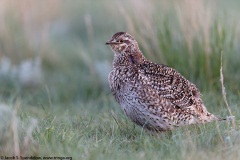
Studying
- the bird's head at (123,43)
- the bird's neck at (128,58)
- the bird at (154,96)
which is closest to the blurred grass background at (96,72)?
the bird at (154,96)

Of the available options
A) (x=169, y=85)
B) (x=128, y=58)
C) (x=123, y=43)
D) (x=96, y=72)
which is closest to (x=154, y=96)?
(x=169, y=85)

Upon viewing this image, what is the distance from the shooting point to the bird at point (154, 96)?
227 inches

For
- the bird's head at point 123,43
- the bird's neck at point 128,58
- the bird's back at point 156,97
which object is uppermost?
the bird's head at point 123,43

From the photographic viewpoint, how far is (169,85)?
6.03 meters

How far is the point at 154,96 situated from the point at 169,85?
0.27 m

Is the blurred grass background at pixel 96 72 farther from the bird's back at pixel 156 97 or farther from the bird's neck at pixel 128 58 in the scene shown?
the bird's neck at pixel 128 58

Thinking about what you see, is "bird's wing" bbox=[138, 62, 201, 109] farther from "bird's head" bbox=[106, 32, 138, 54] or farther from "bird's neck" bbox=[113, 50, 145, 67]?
"bird's head" bbox=[106, 32, 138, 54]

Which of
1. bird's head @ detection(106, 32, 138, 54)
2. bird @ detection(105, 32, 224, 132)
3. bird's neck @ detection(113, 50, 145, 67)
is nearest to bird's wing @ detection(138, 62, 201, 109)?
bird @ detection(105, 32, 224, 132)

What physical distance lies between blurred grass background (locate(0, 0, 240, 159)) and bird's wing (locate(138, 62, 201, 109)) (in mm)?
354

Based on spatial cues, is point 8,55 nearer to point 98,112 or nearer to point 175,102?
point 98,112

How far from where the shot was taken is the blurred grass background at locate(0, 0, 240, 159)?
5.16 metres

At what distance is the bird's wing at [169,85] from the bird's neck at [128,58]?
0.15 meters

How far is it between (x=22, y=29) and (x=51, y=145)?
5.79 m

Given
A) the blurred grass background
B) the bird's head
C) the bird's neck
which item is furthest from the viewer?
the bird's head
